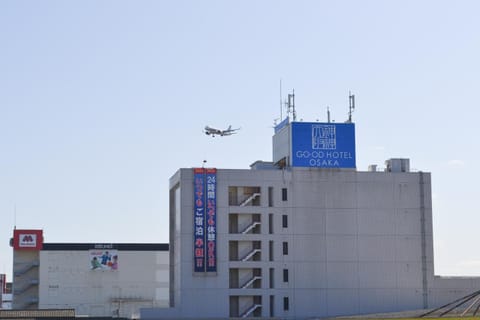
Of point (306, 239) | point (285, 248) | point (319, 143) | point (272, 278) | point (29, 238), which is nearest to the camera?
point (272, 278)

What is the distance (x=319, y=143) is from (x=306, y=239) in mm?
12609

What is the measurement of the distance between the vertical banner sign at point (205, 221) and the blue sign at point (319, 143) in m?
11.7

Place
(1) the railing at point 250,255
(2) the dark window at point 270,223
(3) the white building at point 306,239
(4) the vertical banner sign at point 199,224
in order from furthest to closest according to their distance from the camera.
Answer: (2) the dark window at point 270,223
(1) the railing at point 250,255
(3) the white building at point 306,239
(4) the vertical banner sign at point 199,224

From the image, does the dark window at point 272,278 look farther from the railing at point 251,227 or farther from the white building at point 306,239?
the railing at point 251,227

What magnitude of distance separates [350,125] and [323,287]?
21.3 metres

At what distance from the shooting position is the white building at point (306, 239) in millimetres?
127938

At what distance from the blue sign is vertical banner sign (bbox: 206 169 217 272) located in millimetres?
11172

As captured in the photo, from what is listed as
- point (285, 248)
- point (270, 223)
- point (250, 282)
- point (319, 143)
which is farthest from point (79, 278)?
point (319, 143)

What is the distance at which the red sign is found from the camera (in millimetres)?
176500

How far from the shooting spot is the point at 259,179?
427 ft

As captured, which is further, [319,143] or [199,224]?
[319,143]

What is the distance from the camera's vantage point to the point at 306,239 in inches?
5143

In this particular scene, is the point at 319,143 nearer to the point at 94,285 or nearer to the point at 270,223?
the point at 270,223

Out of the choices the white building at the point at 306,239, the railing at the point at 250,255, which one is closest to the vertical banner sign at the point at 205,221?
the white building at the point at 306,239
